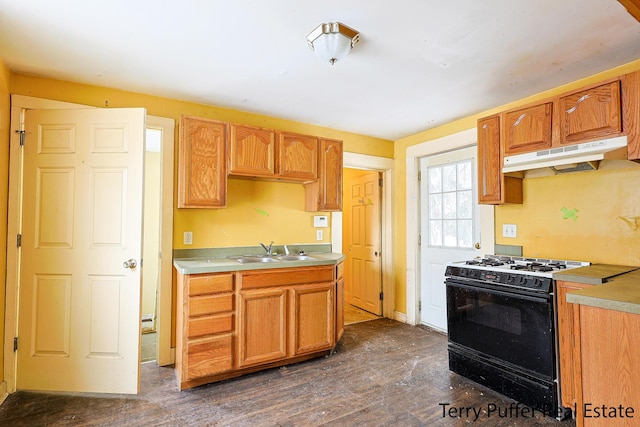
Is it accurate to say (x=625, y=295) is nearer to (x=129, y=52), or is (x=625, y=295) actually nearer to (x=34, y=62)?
(x=129, y=52)

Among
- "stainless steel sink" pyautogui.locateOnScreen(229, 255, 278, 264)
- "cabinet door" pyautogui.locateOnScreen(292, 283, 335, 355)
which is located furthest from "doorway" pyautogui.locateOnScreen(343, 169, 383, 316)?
"stainless steel sink" pyautogui.locateOnScreen(229, 255, 278, 264)

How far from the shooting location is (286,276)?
2.65m

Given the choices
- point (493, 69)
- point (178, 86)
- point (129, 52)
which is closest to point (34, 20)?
point (129, 52)

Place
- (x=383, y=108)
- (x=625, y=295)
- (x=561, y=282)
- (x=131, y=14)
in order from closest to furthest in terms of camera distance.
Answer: (x=625, y=295) < (x=131, y=14) < (x=561, y=282) < (x=383, y=108)

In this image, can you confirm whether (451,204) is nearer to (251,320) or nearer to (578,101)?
(578,101)

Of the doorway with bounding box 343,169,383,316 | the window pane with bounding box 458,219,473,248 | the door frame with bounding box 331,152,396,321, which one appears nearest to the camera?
the window pane with bounding box 458,219,473,248

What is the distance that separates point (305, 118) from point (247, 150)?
851 millimetres

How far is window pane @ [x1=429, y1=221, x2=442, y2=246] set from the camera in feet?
11.8

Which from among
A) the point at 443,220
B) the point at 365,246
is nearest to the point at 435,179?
the point at 443,220

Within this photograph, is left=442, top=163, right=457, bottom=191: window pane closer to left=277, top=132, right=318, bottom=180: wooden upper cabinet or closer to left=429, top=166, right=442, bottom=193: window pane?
left=429, top=166, right=442, bottom=193: window pane

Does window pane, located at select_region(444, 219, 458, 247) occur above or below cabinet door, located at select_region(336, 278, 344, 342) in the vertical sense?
above

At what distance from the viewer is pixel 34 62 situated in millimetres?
2172

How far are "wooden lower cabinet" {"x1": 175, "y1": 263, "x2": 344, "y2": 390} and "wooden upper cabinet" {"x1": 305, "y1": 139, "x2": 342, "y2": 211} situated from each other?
708 mm

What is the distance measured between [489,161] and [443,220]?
103 centimetres
